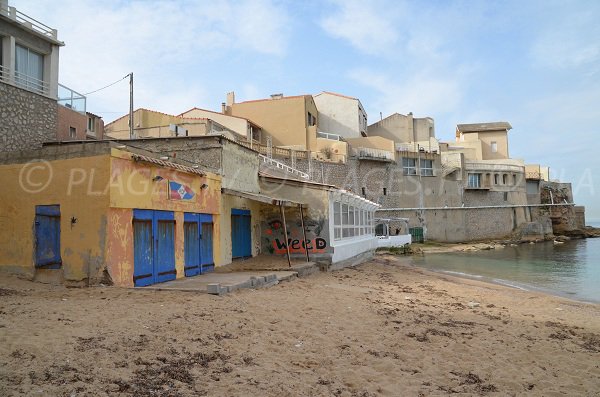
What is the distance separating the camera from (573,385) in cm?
610

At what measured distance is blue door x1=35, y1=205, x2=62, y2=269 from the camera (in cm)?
1067

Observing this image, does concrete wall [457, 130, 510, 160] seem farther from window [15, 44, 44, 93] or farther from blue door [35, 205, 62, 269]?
blue door [35, 205, 62, 269]

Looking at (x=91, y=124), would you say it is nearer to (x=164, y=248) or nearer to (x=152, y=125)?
(x=152, y=125)

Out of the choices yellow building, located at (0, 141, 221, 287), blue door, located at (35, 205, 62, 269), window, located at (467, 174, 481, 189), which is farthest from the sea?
window, located at (467, 174, 481, 189)

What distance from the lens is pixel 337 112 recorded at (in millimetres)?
54250

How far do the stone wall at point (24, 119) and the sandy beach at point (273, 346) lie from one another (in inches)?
255

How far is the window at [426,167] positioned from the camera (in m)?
52.1

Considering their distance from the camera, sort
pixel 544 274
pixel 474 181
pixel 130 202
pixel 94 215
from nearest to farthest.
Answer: pixel 94 215, pixel 130 202, pixel 544 274, pixel 474 181

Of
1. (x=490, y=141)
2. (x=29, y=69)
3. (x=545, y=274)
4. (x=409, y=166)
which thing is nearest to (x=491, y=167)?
(x=409, y=166)

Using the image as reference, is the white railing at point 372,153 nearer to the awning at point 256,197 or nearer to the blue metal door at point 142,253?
the awning at point 256,197

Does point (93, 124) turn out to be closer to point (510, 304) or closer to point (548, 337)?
point (510, 304)

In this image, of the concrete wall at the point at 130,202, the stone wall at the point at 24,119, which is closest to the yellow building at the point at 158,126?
the stone wall at the point at 24,119

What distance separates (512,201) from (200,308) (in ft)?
187

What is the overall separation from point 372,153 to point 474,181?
16.1m
